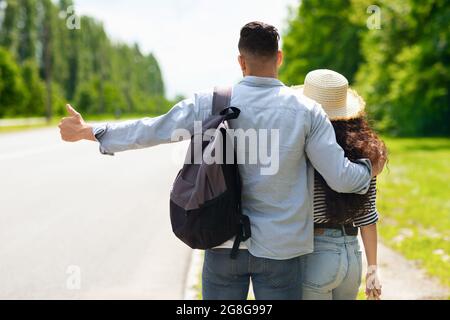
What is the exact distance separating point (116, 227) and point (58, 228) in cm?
80

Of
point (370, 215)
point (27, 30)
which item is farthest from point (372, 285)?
point (27, 30)

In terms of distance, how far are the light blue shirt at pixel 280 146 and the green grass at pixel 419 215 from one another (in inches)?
34.0

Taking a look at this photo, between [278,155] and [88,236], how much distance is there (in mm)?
5988

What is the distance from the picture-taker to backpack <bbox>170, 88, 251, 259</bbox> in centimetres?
241

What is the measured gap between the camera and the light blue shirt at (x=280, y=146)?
8.11 ft

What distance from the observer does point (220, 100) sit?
2494mm

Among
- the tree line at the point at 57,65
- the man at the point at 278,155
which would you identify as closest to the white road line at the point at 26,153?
the man at the point at 278,155

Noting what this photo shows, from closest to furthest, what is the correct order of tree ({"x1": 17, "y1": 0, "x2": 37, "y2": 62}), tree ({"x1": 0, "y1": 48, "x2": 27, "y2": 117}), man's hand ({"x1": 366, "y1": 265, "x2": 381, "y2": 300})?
man's hand ({"x1": 366, "y1": 265, "x2": 381, "y2": 300}) < tree ({"x1": 0, "y1": 48, "x2": 27, "y2": 117}) < tree ({"x1": 17, "y1": 0, "x2": 37, "y2": 62})

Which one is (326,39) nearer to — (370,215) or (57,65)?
(57,65)

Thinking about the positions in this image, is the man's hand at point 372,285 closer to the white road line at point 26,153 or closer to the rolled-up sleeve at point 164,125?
the rolled-up sleeve at point 164,125

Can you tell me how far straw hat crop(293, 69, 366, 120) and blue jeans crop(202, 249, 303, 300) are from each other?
2.32ft

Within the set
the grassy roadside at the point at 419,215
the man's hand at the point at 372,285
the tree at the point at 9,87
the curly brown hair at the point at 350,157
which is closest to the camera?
the curly brown hair at the point at 350,157

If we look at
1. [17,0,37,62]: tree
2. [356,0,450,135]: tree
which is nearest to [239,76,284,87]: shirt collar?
[356,0,450,135]: tree

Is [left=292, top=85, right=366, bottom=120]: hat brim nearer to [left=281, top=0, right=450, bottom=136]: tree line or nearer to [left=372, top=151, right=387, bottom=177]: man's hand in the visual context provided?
[left=372, top=151, right=387, bottom=177]: man's hand
